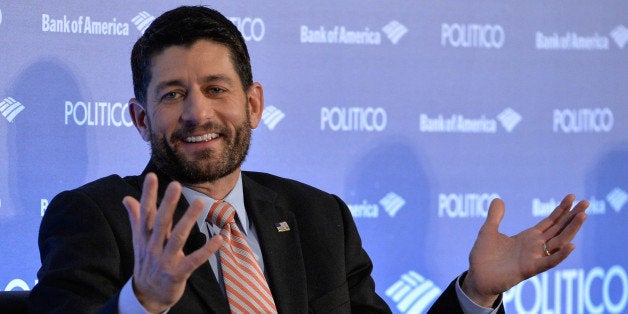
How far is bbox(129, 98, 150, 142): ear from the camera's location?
2633 mm

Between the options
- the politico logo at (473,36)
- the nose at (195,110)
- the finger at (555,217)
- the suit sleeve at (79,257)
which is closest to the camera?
the suit sleeve at (79,257)

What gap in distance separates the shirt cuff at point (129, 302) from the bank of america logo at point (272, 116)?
1.82 m

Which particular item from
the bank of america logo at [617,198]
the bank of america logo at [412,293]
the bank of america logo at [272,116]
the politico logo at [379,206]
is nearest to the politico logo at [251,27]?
the bank of america logo at [272,116]

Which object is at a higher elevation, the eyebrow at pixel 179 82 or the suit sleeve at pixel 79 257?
the eyebrow at pixel 179 82

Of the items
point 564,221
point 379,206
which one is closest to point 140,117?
point 564,221

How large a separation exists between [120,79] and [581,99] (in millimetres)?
2113

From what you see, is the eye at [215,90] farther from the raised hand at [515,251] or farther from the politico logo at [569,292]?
the politico logo at [569,292]

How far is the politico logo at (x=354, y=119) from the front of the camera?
3867 mm

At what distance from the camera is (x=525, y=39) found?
420 cm

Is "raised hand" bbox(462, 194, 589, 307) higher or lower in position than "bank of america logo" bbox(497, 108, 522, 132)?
lower

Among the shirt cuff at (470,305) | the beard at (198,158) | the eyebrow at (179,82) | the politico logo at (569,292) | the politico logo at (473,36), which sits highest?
the politico logo at (473,36)

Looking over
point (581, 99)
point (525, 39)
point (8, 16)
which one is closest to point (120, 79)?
point (8, 16)

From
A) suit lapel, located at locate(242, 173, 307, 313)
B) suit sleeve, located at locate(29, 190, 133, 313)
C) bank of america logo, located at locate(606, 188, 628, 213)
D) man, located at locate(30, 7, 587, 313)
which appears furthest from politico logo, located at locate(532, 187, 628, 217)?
suit sleeve, located at locate(29, 190, 133, 313)

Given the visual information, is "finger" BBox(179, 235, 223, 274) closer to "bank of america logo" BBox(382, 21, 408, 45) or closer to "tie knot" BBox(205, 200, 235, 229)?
"tie knot" BBox(205, 200, 235, 229)
